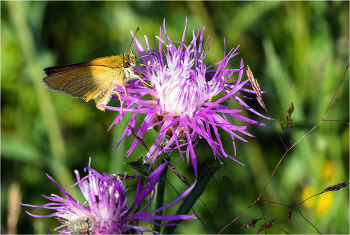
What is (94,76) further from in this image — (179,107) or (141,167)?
(141,167)

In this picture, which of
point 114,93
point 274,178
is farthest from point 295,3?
point 114,93

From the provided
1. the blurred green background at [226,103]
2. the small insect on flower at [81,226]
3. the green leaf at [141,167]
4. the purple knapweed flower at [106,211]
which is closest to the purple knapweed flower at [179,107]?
the green leaf at [141,167]

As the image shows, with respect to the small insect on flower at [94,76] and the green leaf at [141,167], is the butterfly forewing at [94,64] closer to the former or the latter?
the small insect on flower at [94,76]

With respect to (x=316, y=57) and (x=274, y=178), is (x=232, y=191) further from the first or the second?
(x=316, y=57)

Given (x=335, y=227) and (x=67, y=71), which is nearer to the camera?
(x=67, y=71)

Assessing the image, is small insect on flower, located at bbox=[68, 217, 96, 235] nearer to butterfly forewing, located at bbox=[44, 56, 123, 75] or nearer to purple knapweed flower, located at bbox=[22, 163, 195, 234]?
purple knapweed flower, located at bbox=[22, 163, 195, 234]

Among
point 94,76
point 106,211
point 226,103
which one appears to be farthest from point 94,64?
point 226,103
